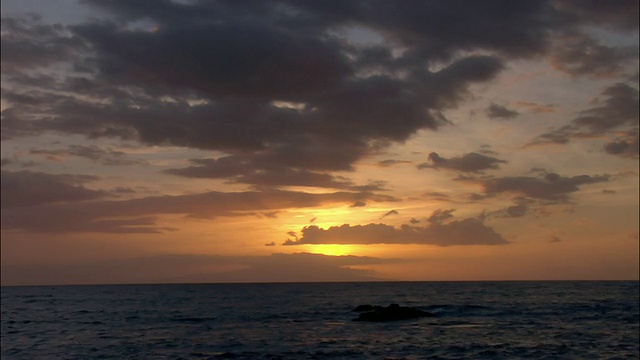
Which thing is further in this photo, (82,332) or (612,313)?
(612,313)

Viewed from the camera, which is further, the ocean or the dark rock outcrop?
the dark rock outcrop

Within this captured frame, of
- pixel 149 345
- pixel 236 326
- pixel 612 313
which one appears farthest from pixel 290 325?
pixel 612 313

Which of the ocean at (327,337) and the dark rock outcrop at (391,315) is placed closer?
the ocean at (327,337)

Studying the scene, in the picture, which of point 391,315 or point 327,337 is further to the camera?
point 391,315

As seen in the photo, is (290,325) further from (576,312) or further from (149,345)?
(576,312)

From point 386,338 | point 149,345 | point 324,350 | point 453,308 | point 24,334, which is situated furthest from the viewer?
point 453,308

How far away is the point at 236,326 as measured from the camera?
197 ft

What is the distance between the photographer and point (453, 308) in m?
84.0

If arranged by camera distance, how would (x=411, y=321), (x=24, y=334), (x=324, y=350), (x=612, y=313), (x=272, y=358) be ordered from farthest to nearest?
(x=612, y=313) → (x=411, y=321) → (x=24, y=334) → (x=324, y=350) → (x=272, y=358)

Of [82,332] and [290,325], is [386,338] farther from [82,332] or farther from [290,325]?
[82,332]

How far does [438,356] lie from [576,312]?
43.8 meters

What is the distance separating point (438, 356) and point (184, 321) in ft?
123

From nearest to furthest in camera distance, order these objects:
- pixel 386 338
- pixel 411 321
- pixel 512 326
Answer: pixel 386 338, pixel 512 326, pixel 411 321

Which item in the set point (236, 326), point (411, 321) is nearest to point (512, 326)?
point (411, 321)
